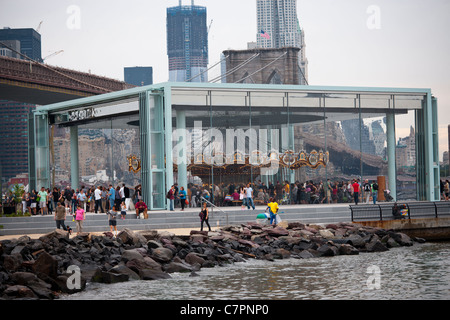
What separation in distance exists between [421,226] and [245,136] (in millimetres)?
11294

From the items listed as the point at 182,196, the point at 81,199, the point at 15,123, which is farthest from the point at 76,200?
the point at 15,123

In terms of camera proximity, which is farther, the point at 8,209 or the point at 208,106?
the point at 208,106

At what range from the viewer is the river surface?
1878cm

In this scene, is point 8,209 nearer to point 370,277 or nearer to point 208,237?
point 208,237

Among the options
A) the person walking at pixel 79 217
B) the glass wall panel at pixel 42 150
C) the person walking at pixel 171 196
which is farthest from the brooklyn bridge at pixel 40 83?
the person walking at pixel 79 217

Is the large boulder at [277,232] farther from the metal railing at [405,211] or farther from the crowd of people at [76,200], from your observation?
the crowd of people at [76,200]

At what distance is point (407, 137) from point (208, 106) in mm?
12928

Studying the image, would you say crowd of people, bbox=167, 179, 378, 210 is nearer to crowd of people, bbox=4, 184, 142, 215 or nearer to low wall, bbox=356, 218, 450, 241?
crowd of people, bbox=4, 184, 142, 215

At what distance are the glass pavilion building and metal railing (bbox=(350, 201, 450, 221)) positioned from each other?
6.08 metres

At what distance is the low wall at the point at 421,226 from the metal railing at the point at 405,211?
13.1 inches

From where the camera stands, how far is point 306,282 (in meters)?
20.7

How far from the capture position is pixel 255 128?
3931 centimetres

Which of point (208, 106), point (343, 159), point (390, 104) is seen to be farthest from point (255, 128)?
point (390, 104)
